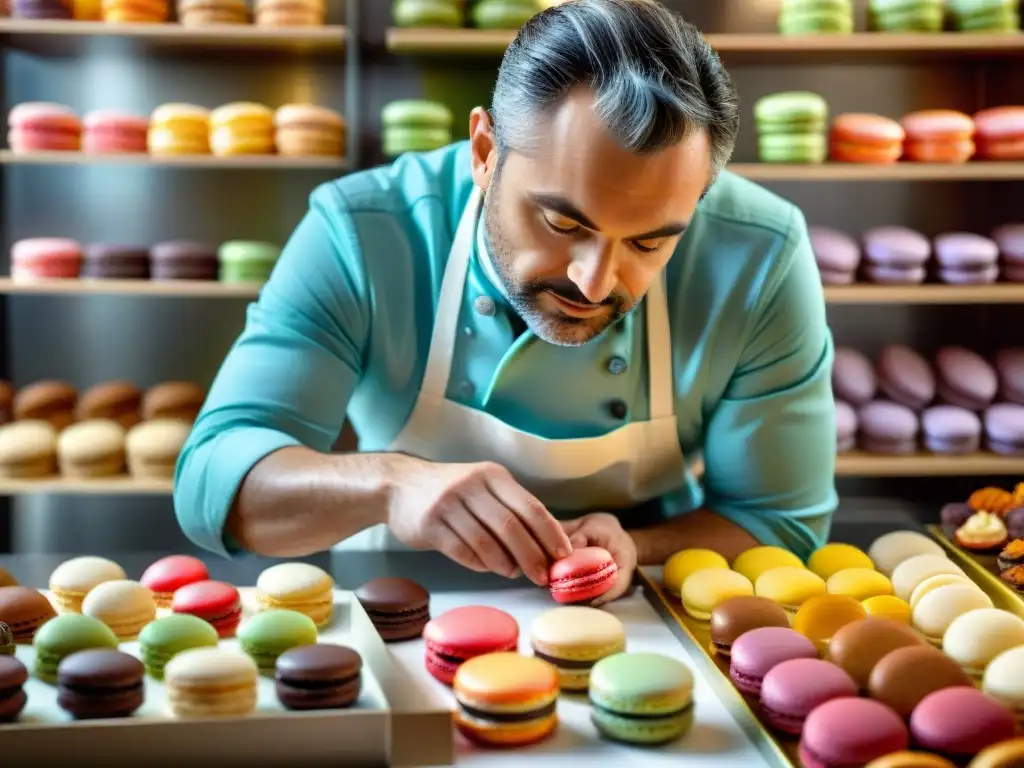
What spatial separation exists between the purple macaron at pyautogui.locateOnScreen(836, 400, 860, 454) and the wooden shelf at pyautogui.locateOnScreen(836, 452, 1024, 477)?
1.3 inches

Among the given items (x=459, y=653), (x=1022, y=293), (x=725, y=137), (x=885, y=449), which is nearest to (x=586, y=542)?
(x=459, y=653)

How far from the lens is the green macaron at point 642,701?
3.24 ft

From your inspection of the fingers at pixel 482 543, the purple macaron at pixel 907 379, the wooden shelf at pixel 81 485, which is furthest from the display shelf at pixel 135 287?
the fingers at pixel 482 543

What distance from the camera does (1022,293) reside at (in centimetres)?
334

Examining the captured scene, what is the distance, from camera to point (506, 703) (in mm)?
982

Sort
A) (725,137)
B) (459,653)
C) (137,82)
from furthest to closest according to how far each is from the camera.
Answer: (137,82) < (725,137) < (459,653)

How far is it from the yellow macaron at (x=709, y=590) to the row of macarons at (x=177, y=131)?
238 centimetres

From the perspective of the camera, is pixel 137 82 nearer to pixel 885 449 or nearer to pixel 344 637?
pixel 885 449

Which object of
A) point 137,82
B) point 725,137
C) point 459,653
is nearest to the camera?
point 459,653

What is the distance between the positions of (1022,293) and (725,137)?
2.35m

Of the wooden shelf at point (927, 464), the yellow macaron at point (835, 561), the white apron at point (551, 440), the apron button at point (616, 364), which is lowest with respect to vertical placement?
the wooden shelf at point (927, 464)

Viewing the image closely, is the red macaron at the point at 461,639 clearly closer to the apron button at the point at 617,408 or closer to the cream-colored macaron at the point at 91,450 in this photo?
the apron button at the point at 617,408

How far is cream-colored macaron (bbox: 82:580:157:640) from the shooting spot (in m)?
1.17

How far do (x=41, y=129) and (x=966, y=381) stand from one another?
8.95 ft
